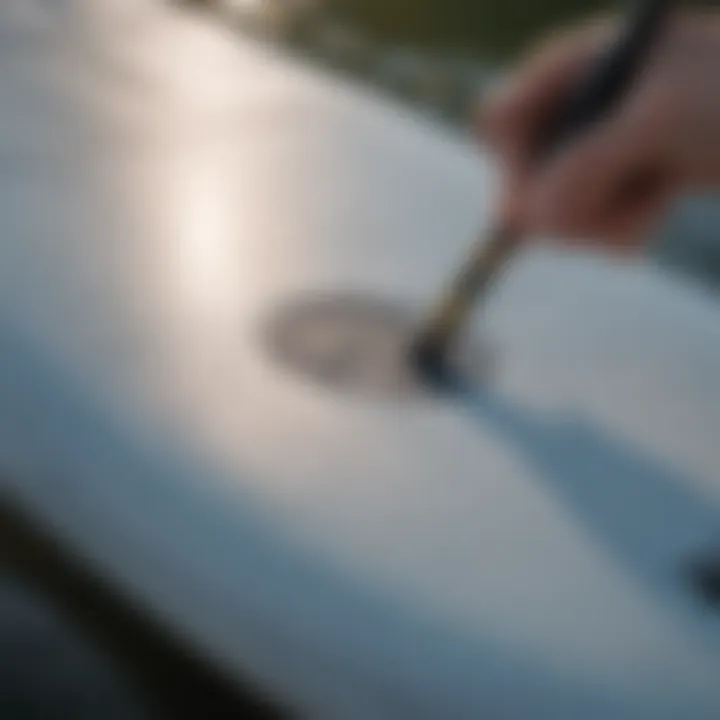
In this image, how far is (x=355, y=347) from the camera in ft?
1.33

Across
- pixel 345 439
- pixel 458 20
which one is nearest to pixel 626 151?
pixel 345 439

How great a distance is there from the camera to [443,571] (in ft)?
1.02

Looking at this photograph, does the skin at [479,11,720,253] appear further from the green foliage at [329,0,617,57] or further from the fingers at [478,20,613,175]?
the green foliage at [329,0,617,57]

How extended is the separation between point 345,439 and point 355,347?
0.06 metres

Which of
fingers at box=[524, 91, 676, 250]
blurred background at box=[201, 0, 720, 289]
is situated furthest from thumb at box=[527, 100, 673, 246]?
blurred background at box=[201, 0, 720, 289]

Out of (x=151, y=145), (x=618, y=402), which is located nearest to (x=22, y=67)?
(x=151, y=145)

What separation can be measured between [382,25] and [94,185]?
359 millimetres

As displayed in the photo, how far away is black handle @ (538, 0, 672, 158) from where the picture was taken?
1.00 feet

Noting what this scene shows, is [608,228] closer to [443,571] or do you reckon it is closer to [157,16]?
[443,571]

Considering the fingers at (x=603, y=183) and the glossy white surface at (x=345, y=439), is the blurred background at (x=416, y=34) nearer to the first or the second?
the glossy white surface at (x=345, y=439)

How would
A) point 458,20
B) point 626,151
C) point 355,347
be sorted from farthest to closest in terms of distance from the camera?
point 458,20 → point 355,347 → point 626,151

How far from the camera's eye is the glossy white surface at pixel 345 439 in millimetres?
297

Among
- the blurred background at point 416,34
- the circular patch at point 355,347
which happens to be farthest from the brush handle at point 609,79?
the blurred background at point 416,34

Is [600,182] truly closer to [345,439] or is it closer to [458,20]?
[345,439]
